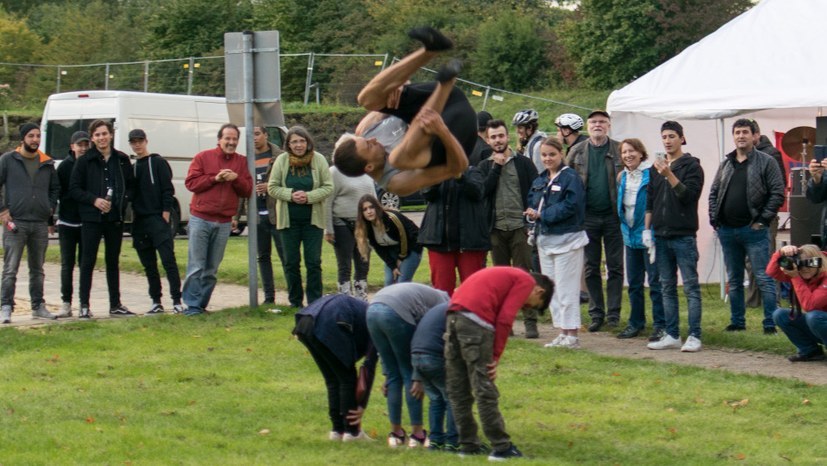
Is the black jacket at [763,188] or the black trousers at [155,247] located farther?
the black trousers at [155,247]

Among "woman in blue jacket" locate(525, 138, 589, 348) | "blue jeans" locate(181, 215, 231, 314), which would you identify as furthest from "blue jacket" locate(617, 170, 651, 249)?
"blue jeans" locate(181, 215, 231, 314)

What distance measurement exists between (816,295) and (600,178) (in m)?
2.86

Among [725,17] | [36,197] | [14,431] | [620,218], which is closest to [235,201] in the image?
[36,197]

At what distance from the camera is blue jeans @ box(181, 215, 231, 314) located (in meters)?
14.4

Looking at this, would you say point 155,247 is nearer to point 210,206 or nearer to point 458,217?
point 210,206

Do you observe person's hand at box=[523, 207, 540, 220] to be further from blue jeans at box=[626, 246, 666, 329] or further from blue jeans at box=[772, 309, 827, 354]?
blue jeans at box=[772, 309, 827, 354]

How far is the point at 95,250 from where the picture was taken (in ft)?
47.6

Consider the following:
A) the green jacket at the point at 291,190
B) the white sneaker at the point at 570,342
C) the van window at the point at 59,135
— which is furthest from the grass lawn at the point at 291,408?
the van window at the point at 59,135

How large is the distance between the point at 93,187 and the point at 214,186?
133 cm

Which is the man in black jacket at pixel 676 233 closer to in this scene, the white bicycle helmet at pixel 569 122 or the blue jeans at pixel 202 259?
the white bicycle helmet at pixel 569 122

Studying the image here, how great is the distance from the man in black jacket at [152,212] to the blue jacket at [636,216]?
503 cm

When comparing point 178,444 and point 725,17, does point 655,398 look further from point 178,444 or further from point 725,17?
point 725,17

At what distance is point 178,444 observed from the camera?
340 inches

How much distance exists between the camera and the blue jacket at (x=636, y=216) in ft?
42.5
